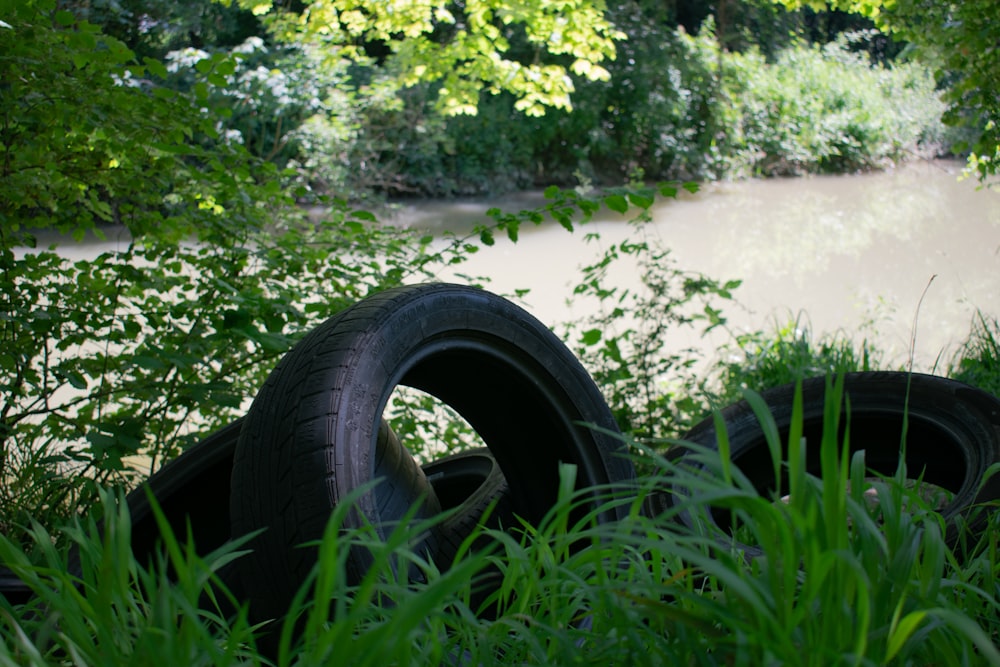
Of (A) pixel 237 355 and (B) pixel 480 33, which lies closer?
(A) pixel 237 355

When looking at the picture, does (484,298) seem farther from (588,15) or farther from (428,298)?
(588,15)

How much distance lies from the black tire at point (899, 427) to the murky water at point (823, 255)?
2.62m

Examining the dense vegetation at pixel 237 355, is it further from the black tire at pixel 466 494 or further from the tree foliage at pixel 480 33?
the black tire at pixel 466 494

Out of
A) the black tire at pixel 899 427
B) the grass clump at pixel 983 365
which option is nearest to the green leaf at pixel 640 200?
the black tire at pixel 899 427

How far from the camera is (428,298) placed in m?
2.42

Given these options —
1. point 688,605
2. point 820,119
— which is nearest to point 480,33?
point 688,605

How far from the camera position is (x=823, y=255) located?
39.6 feet

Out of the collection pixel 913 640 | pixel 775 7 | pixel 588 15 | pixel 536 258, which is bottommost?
pixel 536 258

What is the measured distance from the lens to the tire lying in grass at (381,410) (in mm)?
1885

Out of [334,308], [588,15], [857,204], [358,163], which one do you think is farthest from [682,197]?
[334,308]

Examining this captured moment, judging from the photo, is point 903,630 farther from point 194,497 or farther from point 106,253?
point 106,253

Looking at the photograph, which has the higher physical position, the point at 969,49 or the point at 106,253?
the point at 969,49

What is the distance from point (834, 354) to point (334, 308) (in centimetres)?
314

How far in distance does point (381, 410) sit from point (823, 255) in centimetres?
1095
